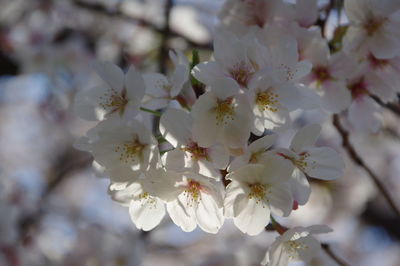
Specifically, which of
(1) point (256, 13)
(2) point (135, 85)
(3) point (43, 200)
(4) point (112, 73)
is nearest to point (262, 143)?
(2) point (135, 85)

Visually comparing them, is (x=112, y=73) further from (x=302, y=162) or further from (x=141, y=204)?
(x=302, y=162)

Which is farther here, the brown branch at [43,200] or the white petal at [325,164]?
the brown branch at [43,200]

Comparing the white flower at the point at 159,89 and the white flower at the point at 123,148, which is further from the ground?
the white flower at the point at 159,89

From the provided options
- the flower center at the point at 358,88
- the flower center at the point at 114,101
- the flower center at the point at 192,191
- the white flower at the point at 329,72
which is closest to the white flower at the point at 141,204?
the flower center at the point at 192,191

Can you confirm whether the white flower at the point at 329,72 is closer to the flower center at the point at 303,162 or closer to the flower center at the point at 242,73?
the flower center at the point at 303,162

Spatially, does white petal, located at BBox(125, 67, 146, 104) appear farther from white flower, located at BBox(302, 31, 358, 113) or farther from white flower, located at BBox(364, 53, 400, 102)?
white flower, located at BBox(364, 53, 400, 102)

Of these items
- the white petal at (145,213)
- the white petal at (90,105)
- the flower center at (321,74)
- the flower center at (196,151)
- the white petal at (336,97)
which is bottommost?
the white petal at (145,213)

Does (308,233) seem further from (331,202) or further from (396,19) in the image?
(331,202)
